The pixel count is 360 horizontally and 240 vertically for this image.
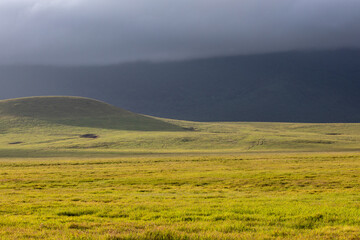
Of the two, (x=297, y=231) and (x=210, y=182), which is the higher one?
(x=297, y=231)

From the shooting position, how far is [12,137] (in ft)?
506

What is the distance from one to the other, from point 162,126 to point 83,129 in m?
39.7

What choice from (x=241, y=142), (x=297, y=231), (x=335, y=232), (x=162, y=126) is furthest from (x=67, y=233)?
(x=162, y=126)

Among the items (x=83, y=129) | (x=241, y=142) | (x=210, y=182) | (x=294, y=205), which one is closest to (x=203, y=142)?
(x=241, y=142)

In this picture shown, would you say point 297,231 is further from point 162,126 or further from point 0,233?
point 162,126

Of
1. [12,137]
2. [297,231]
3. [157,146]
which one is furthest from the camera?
[12,137]

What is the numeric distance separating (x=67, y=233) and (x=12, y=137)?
153m

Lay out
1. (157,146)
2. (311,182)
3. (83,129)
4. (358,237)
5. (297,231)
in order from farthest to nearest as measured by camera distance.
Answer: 1. (83,129)
2. (157,146)
3. (311,182)
4. (297,231)
5. (358,237)

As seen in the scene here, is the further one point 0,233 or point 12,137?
point 12,137

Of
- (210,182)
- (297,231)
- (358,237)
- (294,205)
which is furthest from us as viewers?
(210,182)

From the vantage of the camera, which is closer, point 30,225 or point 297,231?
point 297,231

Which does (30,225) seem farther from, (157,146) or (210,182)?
(157,146)

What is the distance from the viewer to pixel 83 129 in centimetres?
17488

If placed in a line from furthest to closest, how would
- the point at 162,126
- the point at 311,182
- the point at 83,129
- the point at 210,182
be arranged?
the point at 162,126, the point at 83,129, the point at 210,182, the point at 311,182
